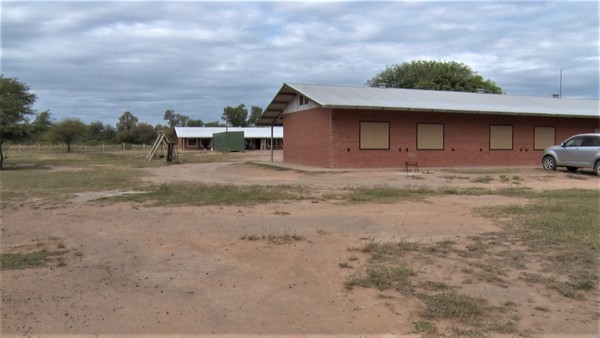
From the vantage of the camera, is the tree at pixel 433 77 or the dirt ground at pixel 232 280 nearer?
the dirt ground at pixel 232 280

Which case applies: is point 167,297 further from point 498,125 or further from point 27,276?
point 498,125

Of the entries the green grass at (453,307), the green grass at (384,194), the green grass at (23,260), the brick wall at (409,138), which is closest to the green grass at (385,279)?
the green grass at (453,307)

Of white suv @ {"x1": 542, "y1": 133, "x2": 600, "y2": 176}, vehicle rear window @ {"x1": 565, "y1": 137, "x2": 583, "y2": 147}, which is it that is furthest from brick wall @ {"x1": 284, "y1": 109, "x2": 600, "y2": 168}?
vehicle rear window @ {"x1": 565, "y1": 137, "x2": 583, "y2": 147}

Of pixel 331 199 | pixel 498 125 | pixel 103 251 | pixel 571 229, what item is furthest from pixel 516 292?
pixel 498 125

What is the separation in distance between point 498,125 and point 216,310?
2597 cm

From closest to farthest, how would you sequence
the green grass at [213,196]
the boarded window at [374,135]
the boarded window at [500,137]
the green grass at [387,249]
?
the green grass at [387,249] < the green grass at [213,196] < the boarded window at [374,135] < the boarded window at [500,137]

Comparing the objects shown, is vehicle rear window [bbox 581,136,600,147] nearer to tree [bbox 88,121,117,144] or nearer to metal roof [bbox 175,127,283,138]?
metal roof [bbox 175,127,283,138]

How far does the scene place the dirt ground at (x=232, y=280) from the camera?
14.5 feet

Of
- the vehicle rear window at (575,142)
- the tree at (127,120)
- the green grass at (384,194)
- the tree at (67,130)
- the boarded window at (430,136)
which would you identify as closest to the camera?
the green grass at (384,194)

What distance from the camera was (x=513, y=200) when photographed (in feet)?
39.2

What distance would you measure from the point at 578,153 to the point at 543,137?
926 cm

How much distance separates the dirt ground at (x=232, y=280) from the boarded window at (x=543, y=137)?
71.1 feet

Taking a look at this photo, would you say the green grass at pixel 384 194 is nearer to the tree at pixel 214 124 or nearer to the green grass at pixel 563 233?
the green grass at pixel 563 233

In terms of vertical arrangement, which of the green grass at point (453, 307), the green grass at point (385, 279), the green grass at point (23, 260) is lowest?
the green grass at point (453, 307)
